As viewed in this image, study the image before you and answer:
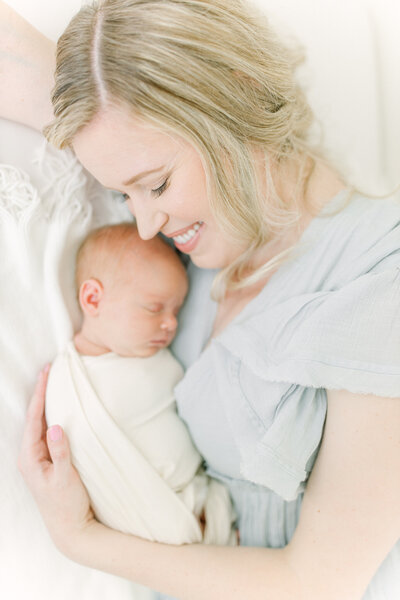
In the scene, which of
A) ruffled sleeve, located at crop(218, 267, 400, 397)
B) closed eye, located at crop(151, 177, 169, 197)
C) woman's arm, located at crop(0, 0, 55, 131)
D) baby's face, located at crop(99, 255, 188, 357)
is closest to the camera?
ruffled sleeve, located at crop(218, 267, 400, 397)

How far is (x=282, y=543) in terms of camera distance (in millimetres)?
1236

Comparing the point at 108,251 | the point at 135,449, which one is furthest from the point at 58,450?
the point at 108,251

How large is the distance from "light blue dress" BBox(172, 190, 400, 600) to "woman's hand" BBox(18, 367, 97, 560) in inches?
11.3

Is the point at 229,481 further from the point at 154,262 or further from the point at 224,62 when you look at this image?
the point at 224,62

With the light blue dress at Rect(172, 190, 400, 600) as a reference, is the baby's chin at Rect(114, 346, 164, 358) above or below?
below

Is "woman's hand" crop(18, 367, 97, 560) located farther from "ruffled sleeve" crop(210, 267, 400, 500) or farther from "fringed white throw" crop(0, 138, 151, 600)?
"ruffled sleeve" crop(210, 267, 400, 500)

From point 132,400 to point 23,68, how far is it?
2.43 ft

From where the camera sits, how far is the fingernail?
1114 millimetres

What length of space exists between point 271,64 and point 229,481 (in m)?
0.90

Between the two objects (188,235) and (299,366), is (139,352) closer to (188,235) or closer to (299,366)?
(188,235)

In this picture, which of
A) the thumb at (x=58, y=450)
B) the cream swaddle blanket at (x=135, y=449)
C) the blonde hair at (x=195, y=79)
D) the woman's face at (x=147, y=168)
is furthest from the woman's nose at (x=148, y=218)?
the thumb at (x=58, y=450)

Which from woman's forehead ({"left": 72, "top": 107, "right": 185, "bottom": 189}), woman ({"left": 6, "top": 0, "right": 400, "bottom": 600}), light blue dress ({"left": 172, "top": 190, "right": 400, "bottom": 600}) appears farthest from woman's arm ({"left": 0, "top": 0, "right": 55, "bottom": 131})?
light blue dress ({"left": 172, "top": 190, "right": 400, "bottom": 600})

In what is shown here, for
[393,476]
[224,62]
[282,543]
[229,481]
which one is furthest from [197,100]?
[282,543]

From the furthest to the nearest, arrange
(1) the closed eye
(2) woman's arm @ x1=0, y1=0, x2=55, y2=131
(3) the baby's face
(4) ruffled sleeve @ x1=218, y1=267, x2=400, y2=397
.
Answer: (3) the baby's face
(2) woman's arm @ x1=0, y1=0, x2=55, y2=131
(1) the closed eye
(4) ruffled sleeve @ x1=218, y1=267, x2=400, y2=397
